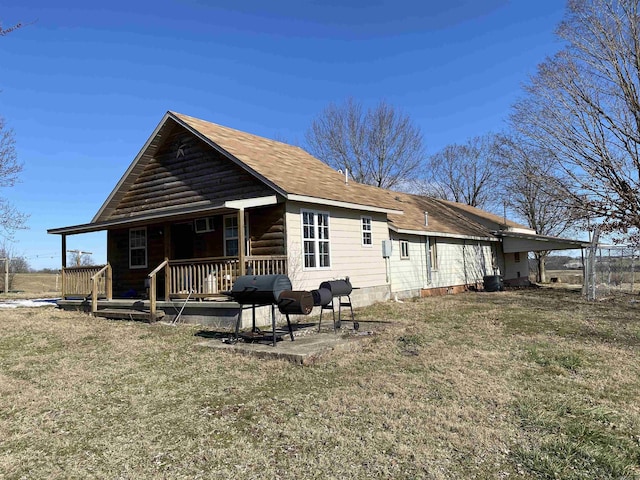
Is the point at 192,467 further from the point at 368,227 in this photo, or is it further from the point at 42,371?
the point at 368,227

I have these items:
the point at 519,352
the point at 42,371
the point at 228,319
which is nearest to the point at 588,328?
the point at 519,352

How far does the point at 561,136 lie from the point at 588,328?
1188 cm

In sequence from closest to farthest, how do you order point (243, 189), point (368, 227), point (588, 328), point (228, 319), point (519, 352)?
point (519, 352)
point (588, 328)
point (228, 319)
point (243, 189)
point (368, 227)

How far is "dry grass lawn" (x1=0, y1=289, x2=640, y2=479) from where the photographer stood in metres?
3.59

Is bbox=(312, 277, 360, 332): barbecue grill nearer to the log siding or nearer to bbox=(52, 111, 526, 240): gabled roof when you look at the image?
bbox=(52, 111, 526, 240): gabled roof

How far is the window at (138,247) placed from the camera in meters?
15.6

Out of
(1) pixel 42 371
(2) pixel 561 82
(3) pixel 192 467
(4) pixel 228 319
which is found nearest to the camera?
(3) pixel 192 467

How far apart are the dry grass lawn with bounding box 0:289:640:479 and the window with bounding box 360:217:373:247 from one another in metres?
6.68

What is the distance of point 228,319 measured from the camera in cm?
1054

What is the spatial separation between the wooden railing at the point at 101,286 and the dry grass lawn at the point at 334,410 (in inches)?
162

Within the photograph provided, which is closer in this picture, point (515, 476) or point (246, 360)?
point (515, 476)

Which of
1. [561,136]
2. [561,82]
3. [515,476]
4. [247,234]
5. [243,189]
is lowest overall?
[515,476]

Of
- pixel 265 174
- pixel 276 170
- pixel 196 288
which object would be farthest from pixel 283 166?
pixel 196 288

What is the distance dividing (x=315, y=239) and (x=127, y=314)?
5.57 meters
